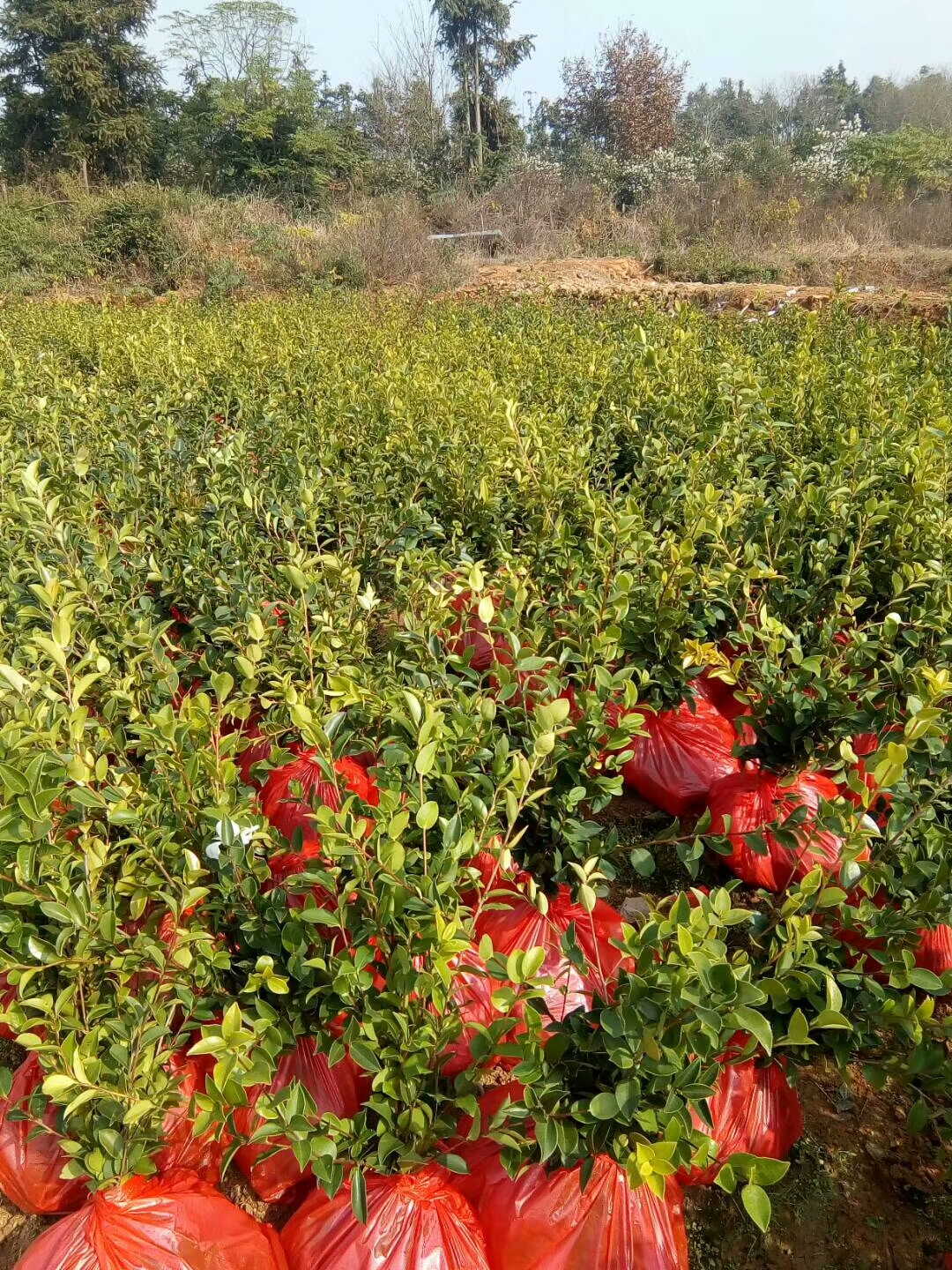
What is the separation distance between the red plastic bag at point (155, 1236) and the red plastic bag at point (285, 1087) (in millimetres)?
166

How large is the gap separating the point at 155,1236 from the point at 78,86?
2989cm

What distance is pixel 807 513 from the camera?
108 inches

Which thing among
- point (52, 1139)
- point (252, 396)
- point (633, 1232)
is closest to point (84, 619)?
point (52, 1139)

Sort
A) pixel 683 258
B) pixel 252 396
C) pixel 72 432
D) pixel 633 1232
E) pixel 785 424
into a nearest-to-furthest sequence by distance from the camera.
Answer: pixel 633 1232, pixel 785 424, pixel 72 432, pixel 252 396, pixel 683 258

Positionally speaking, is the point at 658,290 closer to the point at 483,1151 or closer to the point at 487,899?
the point at 487,899

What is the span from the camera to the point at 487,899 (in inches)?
67.5

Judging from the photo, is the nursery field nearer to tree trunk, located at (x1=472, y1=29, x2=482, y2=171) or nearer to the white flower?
the white flower

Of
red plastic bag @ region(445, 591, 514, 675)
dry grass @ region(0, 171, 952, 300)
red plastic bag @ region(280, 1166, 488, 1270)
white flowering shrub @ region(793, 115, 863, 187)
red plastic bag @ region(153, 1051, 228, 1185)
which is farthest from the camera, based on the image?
white flowering shrub @ region(793, 115, 863, 187)

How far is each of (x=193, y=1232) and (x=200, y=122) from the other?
30189 mm

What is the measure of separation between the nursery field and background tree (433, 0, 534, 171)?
86.8 ft

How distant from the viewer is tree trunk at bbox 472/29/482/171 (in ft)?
80.4

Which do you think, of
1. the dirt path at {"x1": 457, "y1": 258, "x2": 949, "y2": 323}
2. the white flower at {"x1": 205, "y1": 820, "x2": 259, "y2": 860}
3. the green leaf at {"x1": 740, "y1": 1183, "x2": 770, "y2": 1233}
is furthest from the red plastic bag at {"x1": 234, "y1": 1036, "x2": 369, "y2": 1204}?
the dirt path at {"x1": 457, "y1": 258, "x2": 949, "y2": 323}

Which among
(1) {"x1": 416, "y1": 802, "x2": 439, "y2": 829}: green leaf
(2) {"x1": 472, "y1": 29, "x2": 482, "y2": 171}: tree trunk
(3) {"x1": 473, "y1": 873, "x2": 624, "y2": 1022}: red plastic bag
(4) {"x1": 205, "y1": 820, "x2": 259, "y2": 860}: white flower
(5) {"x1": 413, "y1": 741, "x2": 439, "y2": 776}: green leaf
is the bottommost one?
(3) {"x1": 473, "y1": 873, "x2": 624, "y2": 1022}: red plastic bag

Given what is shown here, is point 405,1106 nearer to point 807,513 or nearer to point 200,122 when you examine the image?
point 807,513
